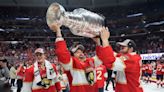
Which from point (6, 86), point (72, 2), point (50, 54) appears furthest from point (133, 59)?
point (72, 2)

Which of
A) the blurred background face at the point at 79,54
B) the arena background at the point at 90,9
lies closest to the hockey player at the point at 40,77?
the blurred background face at the point at 79,54

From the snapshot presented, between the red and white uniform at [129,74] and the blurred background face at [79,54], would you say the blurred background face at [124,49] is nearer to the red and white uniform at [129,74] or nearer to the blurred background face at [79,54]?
the red and white uniform at [129,74]

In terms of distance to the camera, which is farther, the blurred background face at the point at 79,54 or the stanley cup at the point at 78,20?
the blurred background face at the point at 79,54

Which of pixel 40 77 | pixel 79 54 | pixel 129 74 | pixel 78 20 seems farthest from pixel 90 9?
pixel 78 20

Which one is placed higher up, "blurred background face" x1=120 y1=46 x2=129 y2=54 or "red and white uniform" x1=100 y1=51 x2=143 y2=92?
"blurred background face" x1=120 y1=46 x2=129 y2=54

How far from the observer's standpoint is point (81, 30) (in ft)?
9.61

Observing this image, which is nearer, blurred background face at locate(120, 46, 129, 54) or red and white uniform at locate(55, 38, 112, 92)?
red and white uniform at locate(55, 38, 112, 92)

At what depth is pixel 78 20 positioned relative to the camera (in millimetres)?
2895

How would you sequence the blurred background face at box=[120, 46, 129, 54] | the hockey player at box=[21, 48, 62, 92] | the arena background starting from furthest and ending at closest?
the arena background → the hockey player at box=[21, 48, 62, 92] → the blurred background face at box=[120, 46, 129, 54]

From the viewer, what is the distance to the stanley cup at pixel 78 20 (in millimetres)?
2891

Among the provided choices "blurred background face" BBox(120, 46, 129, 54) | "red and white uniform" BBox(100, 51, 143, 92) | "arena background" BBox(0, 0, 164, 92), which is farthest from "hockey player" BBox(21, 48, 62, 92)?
"arena background" BBox(0, 0, 164, 92)

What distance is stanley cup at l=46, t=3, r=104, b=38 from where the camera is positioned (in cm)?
289

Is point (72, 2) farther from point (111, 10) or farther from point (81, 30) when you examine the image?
point (81, 30)

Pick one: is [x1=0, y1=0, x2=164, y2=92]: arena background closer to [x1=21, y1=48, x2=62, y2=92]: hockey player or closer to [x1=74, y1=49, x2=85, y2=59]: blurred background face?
[x1=21, y1=48, x2=62, y2=92]: hockey player
